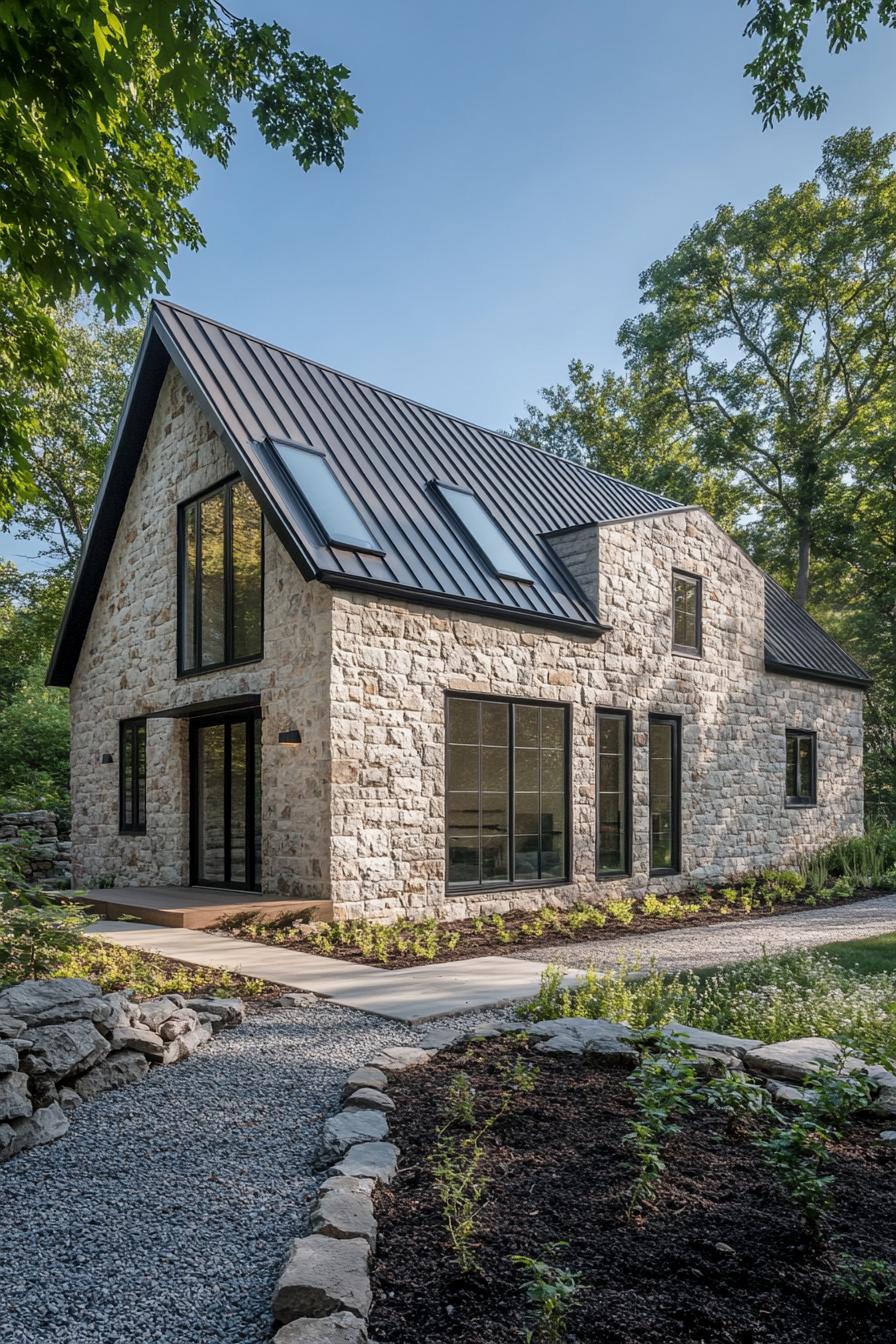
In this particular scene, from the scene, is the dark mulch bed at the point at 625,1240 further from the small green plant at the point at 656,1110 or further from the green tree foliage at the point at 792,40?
the green tree foliage at the point at 792,40

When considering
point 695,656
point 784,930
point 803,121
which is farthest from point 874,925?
Result: point 803,121

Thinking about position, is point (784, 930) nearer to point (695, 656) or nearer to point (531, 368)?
point (695, 656)

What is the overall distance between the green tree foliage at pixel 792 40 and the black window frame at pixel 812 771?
10.8 metres

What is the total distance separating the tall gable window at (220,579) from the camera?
9766mm

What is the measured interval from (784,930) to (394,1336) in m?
7.89

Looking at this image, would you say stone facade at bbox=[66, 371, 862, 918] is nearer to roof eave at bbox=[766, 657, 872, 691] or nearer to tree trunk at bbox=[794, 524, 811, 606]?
roof eave at bbox=[766, 657, 872, 691]

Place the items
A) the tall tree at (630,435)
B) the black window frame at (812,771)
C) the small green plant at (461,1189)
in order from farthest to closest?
the tall tree at (630,435), the black window frame at (812,771), the small green plant at (461,1189)

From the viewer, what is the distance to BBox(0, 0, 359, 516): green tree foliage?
3.79m

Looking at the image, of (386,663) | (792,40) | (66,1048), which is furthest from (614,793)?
(66,1048)

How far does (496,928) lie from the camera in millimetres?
8750

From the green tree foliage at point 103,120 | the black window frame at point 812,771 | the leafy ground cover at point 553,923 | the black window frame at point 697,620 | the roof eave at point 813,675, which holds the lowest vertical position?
the leafy ground cover at point 553,923

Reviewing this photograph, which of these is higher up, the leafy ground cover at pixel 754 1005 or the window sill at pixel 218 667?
the window sill at pixel 218 667

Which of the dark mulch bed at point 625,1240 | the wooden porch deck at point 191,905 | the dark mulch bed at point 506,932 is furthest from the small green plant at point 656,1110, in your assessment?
the wooden porch deck at point 191,905

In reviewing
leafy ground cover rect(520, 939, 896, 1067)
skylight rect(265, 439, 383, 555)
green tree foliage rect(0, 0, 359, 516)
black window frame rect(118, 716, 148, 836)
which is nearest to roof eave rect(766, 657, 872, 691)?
skylight rect(265, 439, 383, 555)
